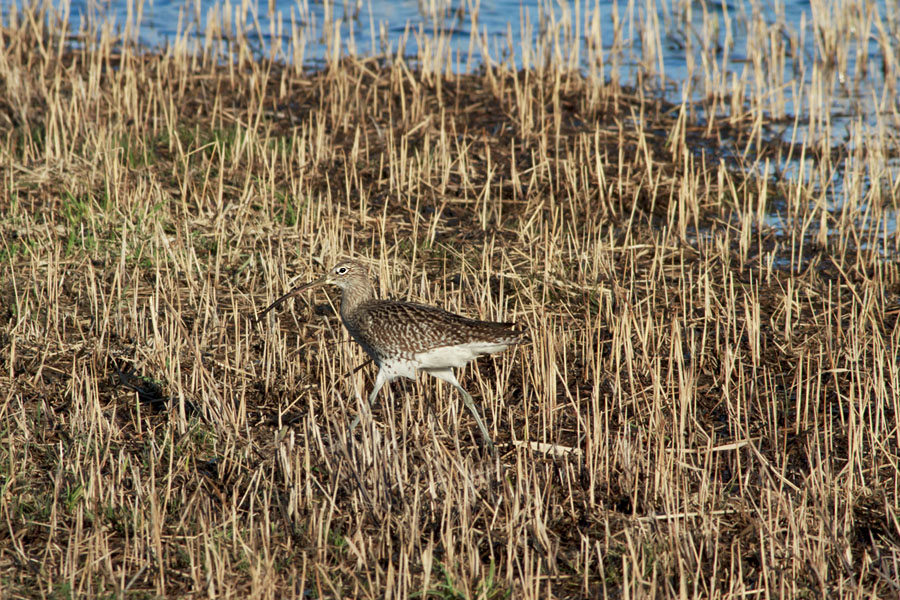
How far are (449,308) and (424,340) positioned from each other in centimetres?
135

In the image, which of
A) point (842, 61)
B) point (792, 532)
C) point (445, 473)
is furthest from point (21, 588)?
point (842, 61)

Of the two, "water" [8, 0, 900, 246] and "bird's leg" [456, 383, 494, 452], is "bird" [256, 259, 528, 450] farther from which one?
"water" [8, 0, 900, 246]

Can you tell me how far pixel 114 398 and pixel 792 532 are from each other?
3580 millimetres

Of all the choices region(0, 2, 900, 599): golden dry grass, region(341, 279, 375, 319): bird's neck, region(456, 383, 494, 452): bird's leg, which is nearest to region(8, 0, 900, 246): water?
region(0, 2, 900, 599): golden dry grass

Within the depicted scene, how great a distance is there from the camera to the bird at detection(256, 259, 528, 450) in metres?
5.68

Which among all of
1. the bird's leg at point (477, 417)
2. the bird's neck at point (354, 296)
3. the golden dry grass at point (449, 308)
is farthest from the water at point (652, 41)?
the bird's leg at point (477, 417)

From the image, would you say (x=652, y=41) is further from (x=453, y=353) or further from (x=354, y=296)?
(x=453, y=353)

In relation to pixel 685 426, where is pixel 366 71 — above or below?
above

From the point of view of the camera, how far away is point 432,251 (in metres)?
8.23

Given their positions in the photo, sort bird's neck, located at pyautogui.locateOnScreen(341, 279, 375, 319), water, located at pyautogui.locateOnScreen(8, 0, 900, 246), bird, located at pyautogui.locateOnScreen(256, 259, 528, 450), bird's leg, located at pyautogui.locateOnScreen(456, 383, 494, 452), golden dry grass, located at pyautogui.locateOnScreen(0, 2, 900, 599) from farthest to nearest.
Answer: water, located at pyautogui.locateOnScreen(8, 0, 900, 246)
bird's neck, located at pyautogui.locateOnScreen(341, 279, 375, 319)
bird, located at pyautogui.locateOnScreen(256, 259, 528, 450)
bird's leg, located at pyautogui.locateOnScreen(456, 383, 494, 452)
golden dry grass, located at pyautogui.locateOnScreen(0, 2, 900, 599)

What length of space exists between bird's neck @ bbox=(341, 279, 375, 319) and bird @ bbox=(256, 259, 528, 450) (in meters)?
0.11

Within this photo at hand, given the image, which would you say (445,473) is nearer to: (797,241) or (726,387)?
(726,387)

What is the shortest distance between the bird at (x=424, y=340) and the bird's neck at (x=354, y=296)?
4.5 inches

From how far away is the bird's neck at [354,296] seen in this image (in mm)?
6207
